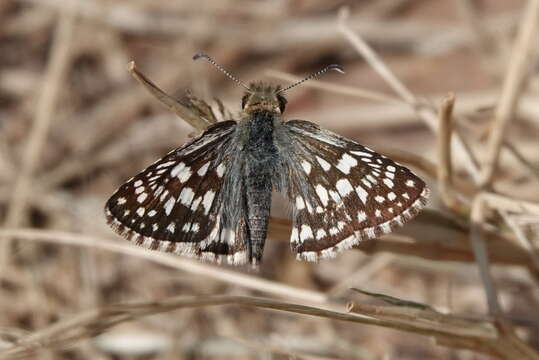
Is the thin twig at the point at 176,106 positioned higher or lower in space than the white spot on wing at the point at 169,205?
higher

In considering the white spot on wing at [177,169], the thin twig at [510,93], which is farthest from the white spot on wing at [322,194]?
the thin twig at [510,93]

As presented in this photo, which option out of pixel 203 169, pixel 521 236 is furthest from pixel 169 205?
pixel 521 236

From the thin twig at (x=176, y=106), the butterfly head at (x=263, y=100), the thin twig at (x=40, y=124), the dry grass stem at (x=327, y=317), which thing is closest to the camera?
the dry grass stem at (x=327, y=317)

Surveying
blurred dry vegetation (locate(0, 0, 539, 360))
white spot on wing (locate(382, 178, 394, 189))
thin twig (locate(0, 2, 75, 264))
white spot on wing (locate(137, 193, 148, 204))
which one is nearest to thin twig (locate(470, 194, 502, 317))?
blurred dry vegetation (locate(0, 0, 539, 360))

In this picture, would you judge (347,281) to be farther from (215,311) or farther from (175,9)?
(175,9)

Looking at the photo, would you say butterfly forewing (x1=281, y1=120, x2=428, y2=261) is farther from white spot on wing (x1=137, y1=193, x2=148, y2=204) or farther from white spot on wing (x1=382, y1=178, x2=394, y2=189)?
white spot on wing (x1=137, y1=193, x2=148, y2=204)

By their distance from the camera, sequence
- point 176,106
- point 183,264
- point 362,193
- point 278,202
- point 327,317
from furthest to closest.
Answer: point 278,202 < point 183,264 < point 362,193 < point 176,106 < point 327,317

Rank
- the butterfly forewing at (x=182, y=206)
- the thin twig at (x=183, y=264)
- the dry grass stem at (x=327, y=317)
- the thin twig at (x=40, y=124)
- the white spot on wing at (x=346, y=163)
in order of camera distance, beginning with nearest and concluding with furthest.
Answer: the dry grass stem at (x=327, y=317) → the butterfly forewing at (x=182, y=206) → the white spot on wing at (x=346, y=163) → the thin twig at (x=183, y=264) → the thin twig at (x=40, y=124)

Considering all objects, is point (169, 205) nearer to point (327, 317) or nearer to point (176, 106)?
point (176, 106)

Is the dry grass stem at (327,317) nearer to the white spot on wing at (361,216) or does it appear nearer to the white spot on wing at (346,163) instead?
the white spot on wing at (361,216)
